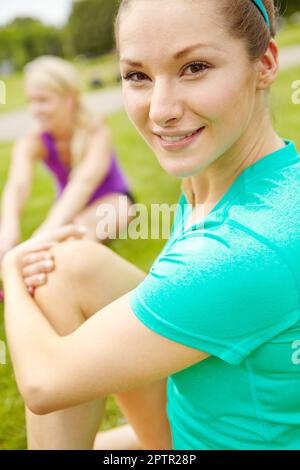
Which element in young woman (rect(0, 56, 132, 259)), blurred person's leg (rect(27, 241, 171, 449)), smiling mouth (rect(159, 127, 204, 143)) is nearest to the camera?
smiling mouth (rect(159, 127, 204, 143))

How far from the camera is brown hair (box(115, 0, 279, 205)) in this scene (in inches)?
56.7

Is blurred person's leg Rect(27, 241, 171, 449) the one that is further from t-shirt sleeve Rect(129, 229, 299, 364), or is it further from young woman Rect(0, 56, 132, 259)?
young woman Rect(0, 56, 132, 259)

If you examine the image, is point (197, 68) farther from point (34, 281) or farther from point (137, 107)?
point (34, 281)

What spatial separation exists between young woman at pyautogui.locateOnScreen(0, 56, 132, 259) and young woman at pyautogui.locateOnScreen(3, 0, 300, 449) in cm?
308

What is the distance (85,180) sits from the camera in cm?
477

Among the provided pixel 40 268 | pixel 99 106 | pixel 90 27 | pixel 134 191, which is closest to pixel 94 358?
pixel 40 268

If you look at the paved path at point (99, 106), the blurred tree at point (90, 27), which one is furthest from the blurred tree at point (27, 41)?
the paved path at point (99, 106)

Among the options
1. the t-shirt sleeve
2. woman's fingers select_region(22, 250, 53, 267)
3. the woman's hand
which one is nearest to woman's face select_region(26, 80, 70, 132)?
the woman's hand

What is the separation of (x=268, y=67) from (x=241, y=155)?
0.81ft

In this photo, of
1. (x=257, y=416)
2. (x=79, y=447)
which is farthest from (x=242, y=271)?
(x=79, y=447)

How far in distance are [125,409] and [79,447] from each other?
254 mm

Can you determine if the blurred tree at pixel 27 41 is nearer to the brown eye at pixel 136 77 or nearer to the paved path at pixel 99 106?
the paved path at pixel 99 106

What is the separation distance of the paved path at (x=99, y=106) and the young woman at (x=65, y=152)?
5.65 metres
